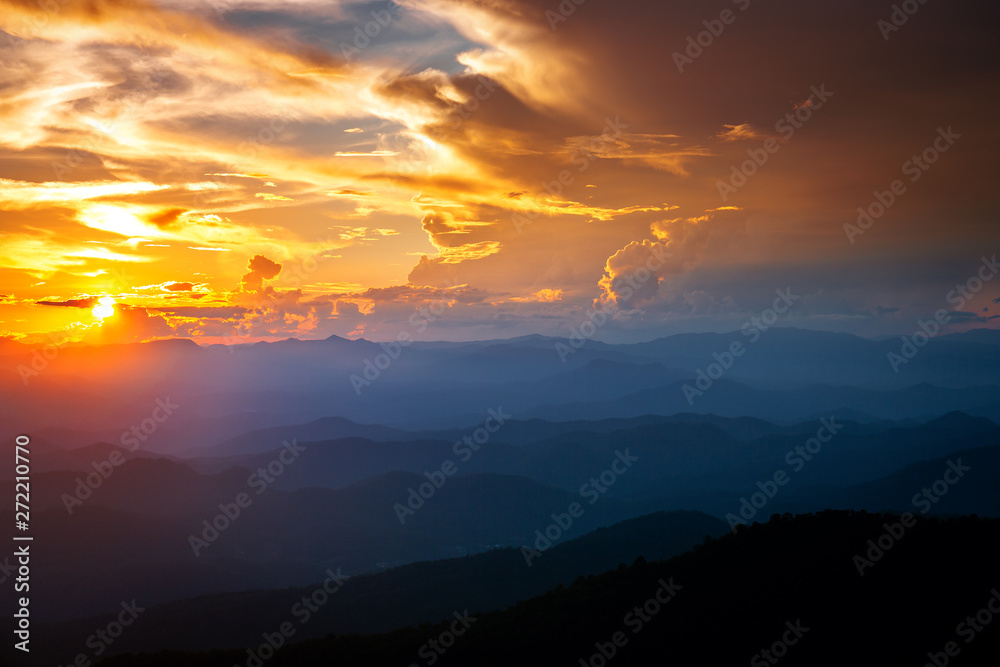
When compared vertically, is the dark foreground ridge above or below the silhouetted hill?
above

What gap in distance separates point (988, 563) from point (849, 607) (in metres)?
11.5

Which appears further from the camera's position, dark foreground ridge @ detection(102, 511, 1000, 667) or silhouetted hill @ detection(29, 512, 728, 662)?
silhouetted hill @ detection(29, 512, 728, 662)

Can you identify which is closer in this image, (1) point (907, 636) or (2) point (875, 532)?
(1) point (907, 636)

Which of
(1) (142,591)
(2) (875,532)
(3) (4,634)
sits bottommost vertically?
(1) (142,591)

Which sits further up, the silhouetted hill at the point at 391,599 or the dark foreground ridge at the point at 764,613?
the dark foreground ridge at the point at 764,613

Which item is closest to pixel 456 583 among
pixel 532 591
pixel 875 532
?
pixel 532 591

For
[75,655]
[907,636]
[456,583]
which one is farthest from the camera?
[456,583]

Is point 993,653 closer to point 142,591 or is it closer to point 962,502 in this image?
point 142,591

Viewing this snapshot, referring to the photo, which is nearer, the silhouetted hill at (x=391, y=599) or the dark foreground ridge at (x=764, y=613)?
the dark foreground ridge at (x=764, y=613)

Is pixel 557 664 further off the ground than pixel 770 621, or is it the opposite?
pixel 770 621

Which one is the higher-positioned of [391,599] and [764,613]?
[764,613]

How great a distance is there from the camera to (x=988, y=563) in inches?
1832

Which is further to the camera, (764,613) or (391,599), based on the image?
(391,599)

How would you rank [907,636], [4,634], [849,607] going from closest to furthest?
[907,636] → [849,607] → [4,634]
